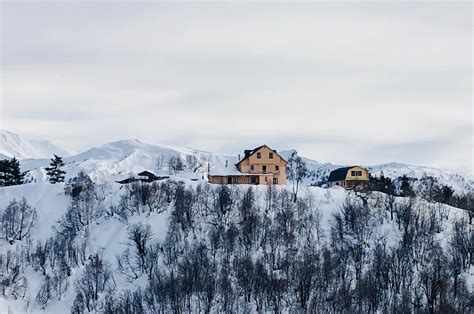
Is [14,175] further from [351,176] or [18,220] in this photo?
[351,176]

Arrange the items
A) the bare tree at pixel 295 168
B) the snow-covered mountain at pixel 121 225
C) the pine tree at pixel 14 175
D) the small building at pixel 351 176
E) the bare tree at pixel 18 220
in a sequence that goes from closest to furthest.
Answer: the snow-covered mountain at pixel 121 225 → the bare tree at pixel 18 220 → the pine tree at pixel 14 175 → the bare tree at pixel 295 168 → the small building at pixel 351 176

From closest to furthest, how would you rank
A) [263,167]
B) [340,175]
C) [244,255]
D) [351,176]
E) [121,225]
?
[244,255] < [121,225] < [263,167] < [351,176] < [340,175]

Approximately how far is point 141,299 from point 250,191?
21.0 m

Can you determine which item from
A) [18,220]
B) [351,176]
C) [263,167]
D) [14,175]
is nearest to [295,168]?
[351,176]

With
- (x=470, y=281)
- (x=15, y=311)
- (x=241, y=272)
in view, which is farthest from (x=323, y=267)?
(x=15, y=311)

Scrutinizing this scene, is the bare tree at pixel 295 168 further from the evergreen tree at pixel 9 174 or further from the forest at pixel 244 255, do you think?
the evergreen tree at pixel 9 174

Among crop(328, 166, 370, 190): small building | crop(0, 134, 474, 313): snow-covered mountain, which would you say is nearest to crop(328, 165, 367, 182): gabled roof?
crop(328, 166, 370, 190): small building

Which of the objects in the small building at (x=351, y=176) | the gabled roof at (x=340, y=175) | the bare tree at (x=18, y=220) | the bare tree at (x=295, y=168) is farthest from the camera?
the gabled roof at (x=340, y=175)

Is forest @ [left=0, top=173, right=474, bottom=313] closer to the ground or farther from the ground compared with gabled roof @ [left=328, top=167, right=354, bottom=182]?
closer to the ground

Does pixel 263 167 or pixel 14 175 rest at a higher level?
pixel 263 167

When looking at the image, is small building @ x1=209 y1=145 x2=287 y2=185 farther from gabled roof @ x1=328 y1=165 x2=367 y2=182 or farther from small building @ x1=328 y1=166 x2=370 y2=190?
gabled roof @ x1=328 y1=165 x2=367 y2=182

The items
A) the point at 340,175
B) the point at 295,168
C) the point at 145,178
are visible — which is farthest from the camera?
the point at 340,175

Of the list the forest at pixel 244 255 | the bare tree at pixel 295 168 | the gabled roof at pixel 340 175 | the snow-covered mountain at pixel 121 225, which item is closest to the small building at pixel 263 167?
the bare tree at pixel 295 168

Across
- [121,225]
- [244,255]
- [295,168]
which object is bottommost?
[244,255]
